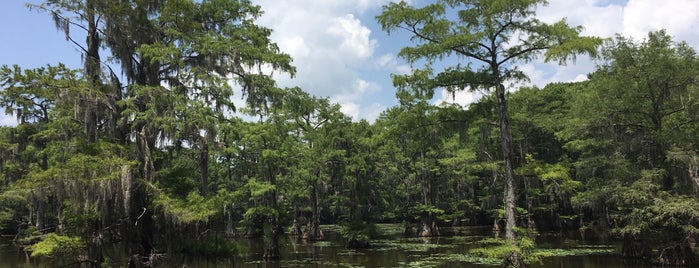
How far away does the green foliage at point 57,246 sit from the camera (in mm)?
10484

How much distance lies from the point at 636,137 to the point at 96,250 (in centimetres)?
2045

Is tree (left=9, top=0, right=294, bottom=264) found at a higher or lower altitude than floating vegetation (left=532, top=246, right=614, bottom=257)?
higher

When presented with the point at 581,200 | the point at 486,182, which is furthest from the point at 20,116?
the point at 486,182

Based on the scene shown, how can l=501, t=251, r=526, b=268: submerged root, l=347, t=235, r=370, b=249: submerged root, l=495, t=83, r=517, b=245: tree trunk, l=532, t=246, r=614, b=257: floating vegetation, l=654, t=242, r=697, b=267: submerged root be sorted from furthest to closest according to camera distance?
l=347, t=235, r=370, b=249: submerged root
l=532, t=246, r=614, b=257: floating vegetation
l=654, t=242, r=697, b=267: submerged root
l=495, t=83, r=517, b=245: tree trunk
l=501, t=251, r=526, b=268: submerged root

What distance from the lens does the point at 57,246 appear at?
10711 millimetres

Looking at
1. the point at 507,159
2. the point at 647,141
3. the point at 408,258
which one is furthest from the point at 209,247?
the point at 647,141

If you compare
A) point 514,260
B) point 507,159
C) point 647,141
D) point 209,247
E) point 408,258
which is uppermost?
point 647,141

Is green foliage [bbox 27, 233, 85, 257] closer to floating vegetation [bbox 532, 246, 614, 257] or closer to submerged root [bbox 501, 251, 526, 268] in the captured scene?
submerged root [bbox 501, 251, 526, 268]

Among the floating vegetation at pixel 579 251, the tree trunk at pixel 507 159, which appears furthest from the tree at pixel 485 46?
the floating vegetation at pixel 579 251

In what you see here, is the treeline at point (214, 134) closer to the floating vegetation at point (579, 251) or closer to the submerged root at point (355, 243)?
the submerged root at point (355, 243)

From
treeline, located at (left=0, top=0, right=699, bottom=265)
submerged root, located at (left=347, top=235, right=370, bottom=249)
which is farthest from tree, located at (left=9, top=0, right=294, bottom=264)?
submerged root, located at (left=347, top=235, right=370, bottom=249)

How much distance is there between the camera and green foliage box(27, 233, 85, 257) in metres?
10.5

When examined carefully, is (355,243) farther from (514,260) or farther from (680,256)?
(680,256)

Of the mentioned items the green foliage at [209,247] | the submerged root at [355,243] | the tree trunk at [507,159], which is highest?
the tree trunk at [507,159]
